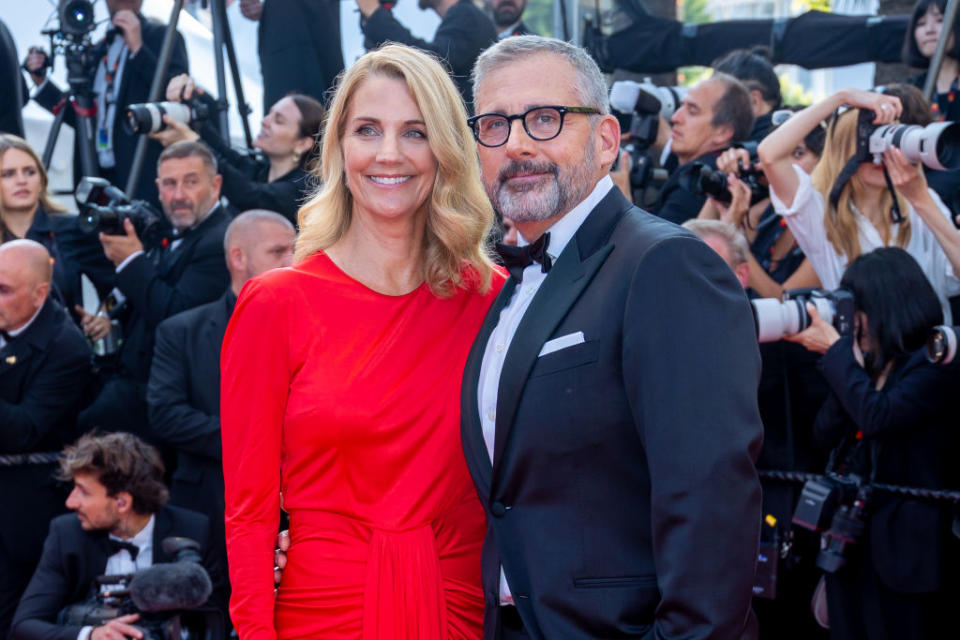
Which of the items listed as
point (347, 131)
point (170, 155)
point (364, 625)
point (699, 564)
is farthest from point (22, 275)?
point (699, 564)

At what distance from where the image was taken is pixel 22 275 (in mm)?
4820

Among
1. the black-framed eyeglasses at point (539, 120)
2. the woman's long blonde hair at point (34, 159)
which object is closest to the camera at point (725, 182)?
the black-framed eyeglasses at point (539, 120)

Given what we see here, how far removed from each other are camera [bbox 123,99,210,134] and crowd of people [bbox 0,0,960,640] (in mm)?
270

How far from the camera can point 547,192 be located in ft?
6.97

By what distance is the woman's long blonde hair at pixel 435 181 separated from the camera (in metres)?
2.54

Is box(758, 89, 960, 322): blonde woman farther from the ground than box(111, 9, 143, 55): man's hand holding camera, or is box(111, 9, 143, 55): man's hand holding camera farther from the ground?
box(111, 9, 143, 55): man's hand holding camera

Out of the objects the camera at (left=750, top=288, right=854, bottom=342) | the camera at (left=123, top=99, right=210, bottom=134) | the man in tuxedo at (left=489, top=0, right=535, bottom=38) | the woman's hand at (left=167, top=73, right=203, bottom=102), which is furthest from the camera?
the man in tuxedo at (left=489, top=0, right=535, bottom=38)

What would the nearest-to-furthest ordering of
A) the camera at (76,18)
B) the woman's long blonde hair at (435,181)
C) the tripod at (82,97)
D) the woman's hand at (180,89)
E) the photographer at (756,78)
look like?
the woman's long blonde hair at (435,181)
the woman's hand at (180,89)
the photographer at (756,78)
the camera at (76,18)
the tripod at (82,97)

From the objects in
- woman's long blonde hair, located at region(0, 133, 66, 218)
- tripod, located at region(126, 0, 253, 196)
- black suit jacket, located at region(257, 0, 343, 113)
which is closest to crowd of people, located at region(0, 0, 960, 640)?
tripod, located at region(126, 0, 253, 196)

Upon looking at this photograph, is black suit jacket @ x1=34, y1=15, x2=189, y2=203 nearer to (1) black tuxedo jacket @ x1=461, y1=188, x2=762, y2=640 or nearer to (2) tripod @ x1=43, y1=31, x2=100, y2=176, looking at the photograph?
(2) tripod @ x1=43, y1=31, x2=100, y2=176

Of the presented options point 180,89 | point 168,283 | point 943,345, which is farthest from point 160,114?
point 943,345

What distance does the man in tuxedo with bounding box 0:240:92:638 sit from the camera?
15.4 ft

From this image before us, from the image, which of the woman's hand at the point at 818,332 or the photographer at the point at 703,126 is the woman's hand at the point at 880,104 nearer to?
the woman's hand at the point at 818,332

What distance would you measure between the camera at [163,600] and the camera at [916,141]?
8.91 feet
